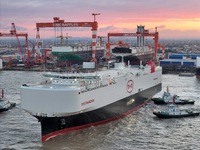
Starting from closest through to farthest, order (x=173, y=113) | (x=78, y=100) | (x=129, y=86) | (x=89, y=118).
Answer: (x=78, y=100), (x=89, y=118), (x=173, y=113), (x=129, y=86)

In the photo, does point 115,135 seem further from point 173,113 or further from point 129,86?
point 129,86

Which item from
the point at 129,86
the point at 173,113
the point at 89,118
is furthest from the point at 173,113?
the point at 89,118

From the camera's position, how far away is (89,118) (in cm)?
1598

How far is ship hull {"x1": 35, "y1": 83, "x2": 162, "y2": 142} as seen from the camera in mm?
14664

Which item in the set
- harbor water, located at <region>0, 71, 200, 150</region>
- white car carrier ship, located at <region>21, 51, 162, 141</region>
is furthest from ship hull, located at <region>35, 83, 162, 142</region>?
harbor water, located at <region>0, 71, 200, 150</region>

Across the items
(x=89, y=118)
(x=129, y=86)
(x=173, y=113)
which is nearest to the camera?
(x=89, y=118)

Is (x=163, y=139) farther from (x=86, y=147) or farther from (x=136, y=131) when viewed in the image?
(x=86, y=147)

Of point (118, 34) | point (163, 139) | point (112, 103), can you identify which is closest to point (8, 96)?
point (112, 103)

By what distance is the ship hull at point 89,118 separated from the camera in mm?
14664

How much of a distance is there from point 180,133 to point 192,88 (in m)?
14.1

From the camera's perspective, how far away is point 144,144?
1438 centimetres

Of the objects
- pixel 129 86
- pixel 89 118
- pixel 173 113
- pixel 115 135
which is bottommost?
pixel 115 135

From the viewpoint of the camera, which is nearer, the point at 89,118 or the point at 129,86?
the point at 89,118

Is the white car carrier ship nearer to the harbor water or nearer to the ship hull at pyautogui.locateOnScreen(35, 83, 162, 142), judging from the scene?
the ship hull at pyautogui.locateOnScreen(35, 83, 162, 142)
